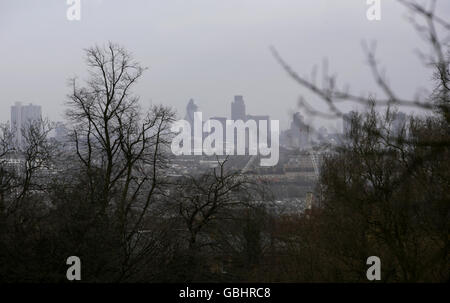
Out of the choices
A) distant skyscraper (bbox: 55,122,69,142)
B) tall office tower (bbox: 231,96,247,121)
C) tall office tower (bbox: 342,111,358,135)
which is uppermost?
tall office tower (bbox: 231,96,247,121)

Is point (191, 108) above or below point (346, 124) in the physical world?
above

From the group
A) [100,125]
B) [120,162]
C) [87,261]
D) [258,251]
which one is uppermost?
[100,125]

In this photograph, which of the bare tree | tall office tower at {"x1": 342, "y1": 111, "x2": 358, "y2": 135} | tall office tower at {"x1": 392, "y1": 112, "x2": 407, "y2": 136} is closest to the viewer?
tall office tower at {"x1": 342, "y1": 111, "x2": 358, "y2": 135}

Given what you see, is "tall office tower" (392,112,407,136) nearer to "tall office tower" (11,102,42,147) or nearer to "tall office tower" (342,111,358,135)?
"tall office tower" (342,111,358,135)

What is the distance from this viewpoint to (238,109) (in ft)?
67.6

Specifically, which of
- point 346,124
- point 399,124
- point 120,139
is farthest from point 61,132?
point 346,124

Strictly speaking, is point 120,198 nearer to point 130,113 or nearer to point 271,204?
point 130,113

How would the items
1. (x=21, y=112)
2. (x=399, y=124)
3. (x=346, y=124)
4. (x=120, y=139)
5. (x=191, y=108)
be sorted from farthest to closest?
(x=21, y=112) → (x=191, y=108) → (x=120, y=139) → (x=399, y=124) → (x=346, y=124)

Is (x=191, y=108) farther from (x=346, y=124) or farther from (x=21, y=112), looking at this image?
(x=346, y=124)

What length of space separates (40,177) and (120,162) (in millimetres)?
2775

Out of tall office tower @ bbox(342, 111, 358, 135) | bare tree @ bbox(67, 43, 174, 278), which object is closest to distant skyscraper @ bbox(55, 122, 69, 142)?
bare tree @ bbox(67, 43, 174, 278)

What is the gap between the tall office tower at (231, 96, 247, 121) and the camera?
19.8 meters
